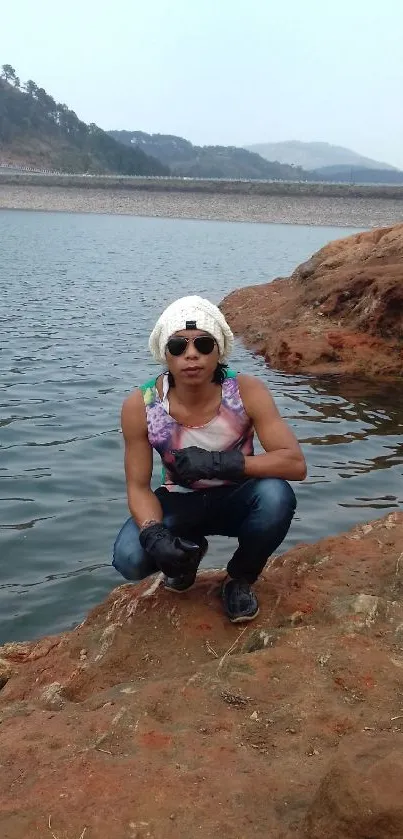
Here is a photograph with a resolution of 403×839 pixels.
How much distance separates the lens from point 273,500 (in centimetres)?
364

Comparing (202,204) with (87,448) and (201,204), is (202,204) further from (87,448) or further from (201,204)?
(87,448)

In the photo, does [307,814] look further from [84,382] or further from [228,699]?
[84,382]

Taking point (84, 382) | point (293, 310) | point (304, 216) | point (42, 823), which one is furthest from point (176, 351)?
point (304, 216)

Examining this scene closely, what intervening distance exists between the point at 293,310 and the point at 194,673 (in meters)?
10.9

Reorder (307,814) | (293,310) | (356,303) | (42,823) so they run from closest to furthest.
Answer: (307,814), (42,823), (356,303), (293,310)

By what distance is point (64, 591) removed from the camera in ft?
16.2

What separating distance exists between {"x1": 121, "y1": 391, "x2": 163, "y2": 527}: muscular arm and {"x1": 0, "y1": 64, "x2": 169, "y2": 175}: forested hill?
139553mm

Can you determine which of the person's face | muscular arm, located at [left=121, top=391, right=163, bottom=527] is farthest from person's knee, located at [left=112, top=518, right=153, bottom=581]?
the person's face

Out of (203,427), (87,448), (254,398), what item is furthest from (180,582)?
(87,448)

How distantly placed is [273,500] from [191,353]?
0.74m

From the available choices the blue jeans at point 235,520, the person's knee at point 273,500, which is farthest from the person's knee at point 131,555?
the person's knee at point 273,500

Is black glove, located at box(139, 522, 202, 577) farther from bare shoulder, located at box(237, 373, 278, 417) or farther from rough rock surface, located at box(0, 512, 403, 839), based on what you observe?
bare shoulder, located at box(237, 373, 278, 417)

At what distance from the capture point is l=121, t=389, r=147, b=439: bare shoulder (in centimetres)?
368

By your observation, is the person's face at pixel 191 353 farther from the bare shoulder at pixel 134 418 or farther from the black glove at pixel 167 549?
the black glove at pixel 167 549
